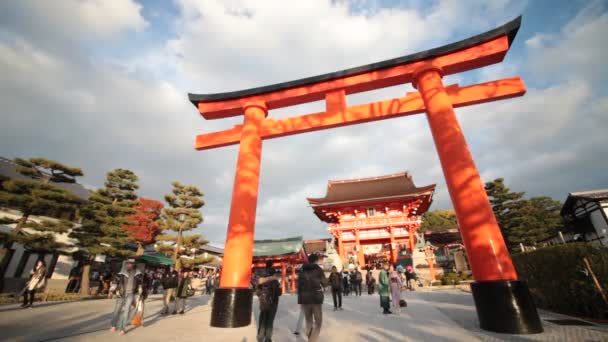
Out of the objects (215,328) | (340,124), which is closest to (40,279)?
(215,328)

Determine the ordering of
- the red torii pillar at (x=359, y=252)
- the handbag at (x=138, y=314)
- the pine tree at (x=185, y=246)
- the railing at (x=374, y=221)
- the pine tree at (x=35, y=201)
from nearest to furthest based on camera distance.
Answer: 1. the handbag at (x=138, y=314)
2. the pine tree at (x=35, y=201)
3. the pine tree at (x=185, y=246)
4. the red torii pillar at (x=359, y=252)
5. the railing at (x=374, y=221)

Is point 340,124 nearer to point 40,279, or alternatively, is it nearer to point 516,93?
point 516,93

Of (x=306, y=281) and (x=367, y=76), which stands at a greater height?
(x=367, y=76)

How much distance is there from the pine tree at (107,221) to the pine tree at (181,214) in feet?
6.49

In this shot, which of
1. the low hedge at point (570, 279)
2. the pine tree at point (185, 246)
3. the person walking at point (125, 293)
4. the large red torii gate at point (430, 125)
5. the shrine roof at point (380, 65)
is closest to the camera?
the large red torii gate at point (430, 125)

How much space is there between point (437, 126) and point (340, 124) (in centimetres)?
198

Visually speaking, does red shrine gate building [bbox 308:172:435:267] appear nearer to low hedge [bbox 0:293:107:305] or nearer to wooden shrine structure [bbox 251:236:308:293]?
wooden shrine structure [bbox 251:236:308:293]

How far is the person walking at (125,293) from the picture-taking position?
466cm

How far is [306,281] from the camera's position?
3.78 metres

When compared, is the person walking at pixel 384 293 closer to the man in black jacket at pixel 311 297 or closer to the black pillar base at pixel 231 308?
the man in black jacket at pixel 311 297

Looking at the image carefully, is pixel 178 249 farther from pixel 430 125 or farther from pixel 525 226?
pixel 525 226

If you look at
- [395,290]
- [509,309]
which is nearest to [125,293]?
[395,290]

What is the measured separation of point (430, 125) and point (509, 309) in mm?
3313

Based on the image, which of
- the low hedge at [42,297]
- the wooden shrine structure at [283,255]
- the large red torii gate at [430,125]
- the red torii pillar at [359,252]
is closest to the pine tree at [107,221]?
the low hedge at [42,297]
